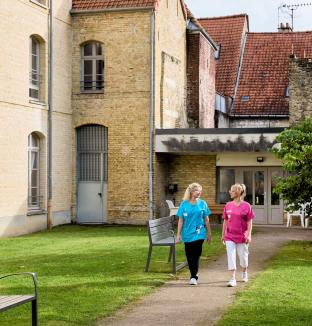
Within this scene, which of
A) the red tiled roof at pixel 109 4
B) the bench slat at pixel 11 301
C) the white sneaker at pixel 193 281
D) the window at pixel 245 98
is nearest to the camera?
the bench slat at pixel 11 301

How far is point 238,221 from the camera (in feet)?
44.3

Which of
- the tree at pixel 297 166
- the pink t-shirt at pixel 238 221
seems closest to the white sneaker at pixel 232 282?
the pink t-shirt at pixel 238 221

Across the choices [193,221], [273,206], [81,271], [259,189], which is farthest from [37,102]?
[193,221]

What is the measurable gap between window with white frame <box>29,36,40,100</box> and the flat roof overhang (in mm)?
4947

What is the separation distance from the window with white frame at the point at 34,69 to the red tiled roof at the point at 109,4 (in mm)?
3073

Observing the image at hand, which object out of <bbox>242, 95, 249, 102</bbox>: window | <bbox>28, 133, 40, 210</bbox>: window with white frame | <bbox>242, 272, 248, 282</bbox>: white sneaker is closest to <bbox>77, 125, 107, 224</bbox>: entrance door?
<bbox>28, 133, 40, 210</bbox>: window with white frame

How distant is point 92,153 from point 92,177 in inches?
37.3

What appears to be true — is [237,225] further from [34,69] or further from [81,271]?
[34,69]

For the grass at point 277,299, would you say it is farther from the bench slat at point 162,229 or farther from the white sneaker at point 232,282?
the bench slat at point 162,229

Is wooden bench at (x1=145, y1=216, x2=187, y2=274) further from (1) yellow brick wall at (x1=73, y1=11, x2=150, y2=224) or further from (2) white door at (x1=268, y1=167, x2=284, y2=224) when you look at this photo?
(2) white door at (x1=268, y1=167, x2=284, y2=224)

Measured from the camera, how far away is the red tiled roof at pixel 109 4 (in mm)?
28938

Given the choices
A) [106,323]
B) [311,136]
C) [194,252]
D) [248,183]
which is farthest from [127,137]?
[106,323]

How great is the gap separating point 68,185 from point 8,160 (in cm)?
482

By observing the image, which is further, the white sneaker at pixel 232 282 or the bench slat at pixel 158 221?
the bench slat at pixel 158 221
